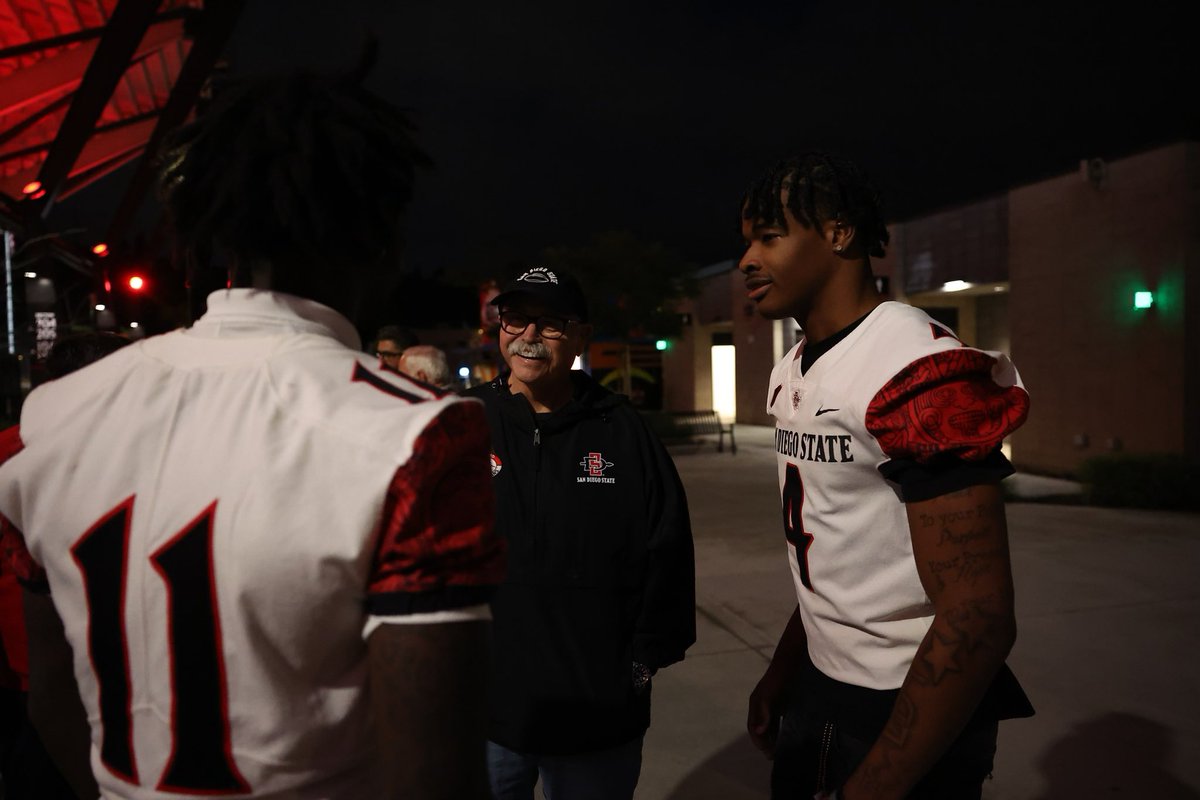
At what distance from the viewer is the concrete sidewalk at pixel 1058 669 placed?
365 centimetres

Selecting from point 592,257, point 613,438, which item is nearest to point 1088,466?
point 613,438

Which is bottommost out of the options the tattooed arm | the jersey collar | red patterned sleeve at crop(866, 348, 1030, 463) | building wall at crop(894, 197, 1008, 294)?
the tattooed arm

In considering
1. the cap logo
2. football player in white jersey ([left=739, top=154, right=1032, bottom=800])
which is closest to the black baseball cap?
the cap logo

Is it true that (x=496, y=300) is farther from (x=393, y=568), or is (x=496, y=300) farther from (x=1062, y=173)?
(x=1062, y=173)

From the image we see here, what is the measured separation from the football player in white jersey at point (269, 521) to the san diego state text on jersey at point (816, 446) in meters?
0.85

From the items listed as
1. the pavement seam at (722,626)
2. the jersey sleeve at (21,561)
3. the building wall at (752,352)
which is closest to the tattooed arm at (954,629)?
the jersey sleeve at (21,561)

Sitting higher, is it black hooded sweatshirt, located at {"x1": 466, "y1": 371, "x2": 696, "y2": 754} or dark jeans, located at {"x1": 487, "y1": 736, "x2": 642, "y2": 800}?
black hooded sweatshirt, located at {"x1": 466, "y1": 371, "x2": 696, "y2": 754}

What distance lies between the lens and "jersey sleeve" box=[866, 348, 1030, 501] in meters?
1.41

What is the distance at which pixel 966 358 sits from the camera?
145 centimetres

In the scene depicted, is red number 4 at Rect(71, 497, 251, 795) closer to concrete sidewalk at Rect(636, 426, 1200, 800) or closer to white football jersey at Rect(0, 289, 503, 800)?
white football jersey at Rect(0, 289, 503, 800)

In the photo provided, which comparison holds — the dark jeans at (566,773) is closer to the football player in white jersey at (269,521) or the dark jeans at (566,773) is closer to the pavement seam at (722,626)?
the football player in white jersey at (269,521)

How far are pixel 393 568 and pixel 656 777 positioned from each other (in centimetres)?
317

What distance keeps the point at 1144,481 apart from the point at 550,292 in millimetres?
10080

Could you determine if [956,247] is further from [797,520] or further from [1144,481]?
[797,520]
